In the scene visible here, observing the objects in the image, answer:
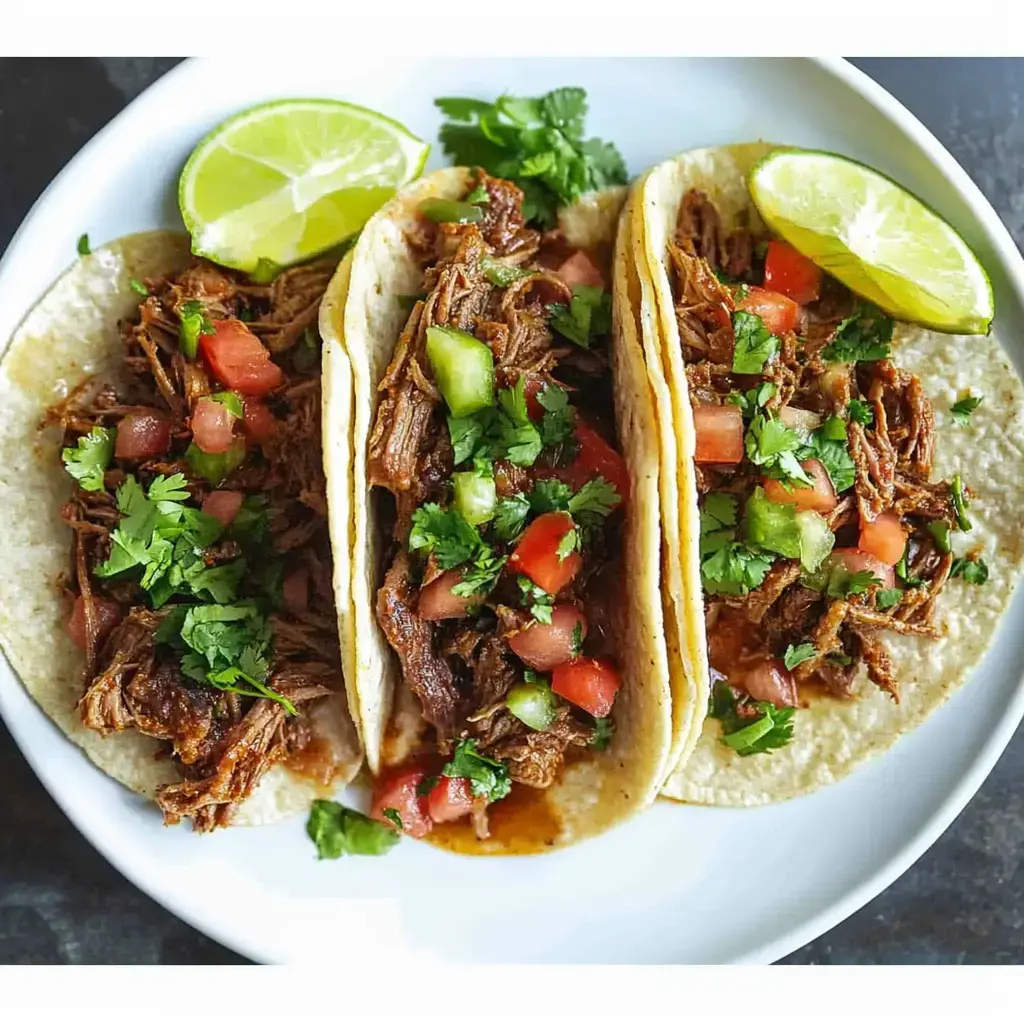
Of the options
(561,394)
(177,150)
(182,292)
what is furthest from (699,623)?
(177,150)

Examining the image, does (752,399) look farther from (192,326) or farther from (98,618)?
(98,618)

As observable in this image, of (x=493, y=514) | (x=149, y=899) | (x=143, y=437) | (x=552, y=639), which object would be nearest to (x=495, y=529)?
(x=493, y=514)

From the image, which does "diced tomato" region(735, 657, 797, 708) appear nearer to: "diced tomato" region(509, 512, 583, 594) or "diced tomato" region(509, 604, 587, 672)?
"diced tomato" region(509, 604, 587, 672)

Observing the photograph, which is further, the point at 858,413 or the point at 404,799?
the point at 404,799

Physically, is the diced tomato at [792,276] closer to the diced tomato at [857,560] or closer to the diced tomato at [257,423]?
the diced tomato at [857,560]

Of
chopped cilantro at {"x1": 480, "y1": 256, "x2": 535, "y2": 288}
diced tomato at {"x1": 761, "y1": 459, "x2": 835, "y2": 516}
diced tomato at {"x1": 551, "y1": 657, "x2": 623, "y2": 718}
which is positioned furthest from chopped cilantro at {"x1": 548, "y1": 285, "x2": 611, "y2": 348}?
diced tomato at {"x1": 551, "y1": 657, "x2": 623, "y2": 718}

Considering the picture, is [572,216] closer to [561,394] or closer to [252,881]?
[561,394]
